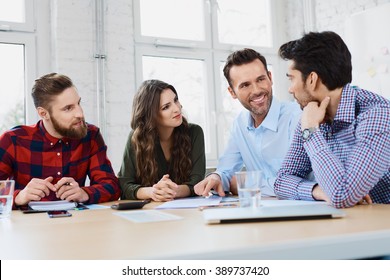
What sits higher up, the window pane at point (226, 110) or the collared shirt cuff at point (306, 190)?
the window pane at point (226, 110)

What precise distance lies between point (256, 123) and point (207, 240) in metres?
1.49

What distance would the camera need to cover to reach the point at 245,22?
4160 mm

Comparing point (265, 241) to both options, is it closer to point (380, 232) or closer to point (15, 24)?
point (380, 232)

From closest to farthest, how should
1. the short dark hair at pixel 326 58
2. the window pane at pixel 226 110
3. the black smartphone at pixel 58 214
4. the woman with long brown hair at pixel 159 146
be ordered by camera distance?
the black smartphone at pixel 58 214
the short dark hair at pixel 326 58
the woman with long brown hair at pixel 159 146
the window pane at pixel 226 110

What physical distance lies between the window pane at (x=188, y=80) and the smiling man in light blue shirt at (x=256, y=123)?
149cm

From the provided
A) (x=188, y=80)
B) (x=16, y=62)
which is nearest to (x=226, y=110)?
(x=188, y=80)

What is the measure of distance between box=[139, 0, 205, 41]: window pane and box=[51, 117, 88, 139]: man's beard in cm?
171

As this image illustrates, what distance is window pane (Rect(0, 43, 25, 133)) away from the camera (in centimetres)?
309

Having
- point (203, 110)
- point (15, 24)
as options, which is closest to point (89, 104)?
point (15, 24)

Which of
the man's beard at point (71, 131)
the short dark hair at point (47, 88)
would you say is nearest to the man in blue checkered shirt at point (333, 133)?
the man's beard at point (71, 131)

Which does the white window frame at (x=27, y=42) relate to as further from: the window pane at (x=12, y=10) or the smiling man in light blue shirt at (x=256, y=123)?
the smiling man in light blue shirt at (x=256, y=123)

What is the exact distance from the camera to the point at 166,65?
3688 millimetres

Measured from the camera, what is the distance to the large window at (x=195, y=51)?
3.60 metres

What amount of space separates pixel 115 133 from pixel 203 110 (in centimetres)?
93
